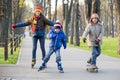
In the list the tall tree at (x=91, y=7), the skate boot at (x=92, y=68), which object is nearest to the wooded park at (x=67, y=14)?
the tall tree at (x=91, y=7)

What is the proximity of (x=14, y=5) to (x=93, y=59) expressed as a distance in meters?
24.5

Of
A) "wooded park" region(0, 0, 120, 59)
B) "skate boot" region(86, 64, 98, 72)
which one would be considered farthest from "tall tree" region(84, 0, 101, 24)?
"skate boot" region(86, 64, 98, 72)

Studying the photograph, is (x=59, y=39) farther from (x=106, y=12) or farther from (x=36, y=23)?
(x=106, y=12)

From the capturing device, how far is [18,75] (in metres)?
12.9

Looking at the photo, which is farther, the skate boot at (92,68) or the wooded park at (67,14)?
the wooded park at (67,14)

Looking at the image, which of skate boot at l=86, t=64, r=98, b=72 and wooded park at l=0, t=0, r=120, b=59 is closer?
skate boot at l=86, t=64, r=98, b=72

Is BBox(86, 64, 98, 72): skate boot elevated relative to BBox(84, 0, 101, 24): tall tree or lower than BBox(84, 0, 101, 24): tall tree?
lower

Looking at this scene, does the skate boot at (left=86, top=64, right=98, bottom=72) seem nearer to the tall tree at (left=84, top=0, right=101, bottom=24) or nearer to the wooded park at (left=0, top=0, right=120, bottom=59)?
the wooded park at (left=0, top=0, right=120, bottom=59)

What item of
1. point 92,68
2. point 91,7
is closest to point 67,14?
point 91,7

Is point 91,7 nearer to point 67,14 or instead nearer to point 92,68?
point 92,68

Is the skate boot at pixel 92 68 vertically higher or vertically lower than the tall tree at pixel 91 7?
lower

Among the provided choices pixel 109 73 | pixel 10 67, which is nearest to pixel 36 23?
pixel 10 67

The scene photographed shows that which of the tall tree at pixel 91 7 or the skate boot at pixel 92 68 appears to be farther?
the tall tree at pixel 91 7

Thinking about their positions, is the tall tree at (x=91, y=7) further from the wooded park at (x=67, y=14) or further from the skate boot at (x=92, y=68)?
the skate boot at (x=92, y=68)
